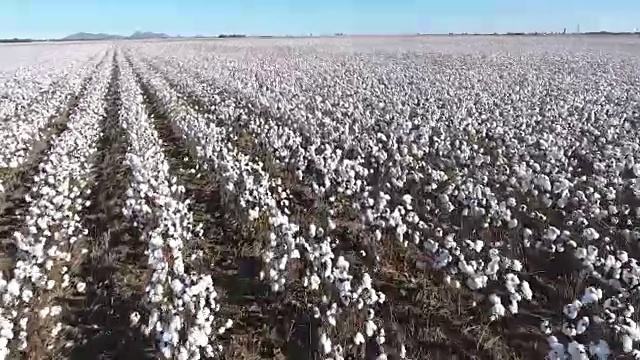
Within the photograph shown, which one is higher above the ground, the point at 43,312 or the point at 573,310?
the point at 573,310

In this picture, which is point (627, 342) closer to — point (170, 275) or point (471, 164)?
point (170, 275)

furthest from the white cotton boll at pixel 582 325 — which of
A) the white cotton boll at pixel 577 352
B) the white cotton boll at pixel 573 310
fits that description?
the white cotton boll at pixel 577 352

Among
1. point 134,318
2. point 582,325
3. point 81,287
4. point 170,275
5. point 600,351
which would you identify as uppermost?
point 600,351

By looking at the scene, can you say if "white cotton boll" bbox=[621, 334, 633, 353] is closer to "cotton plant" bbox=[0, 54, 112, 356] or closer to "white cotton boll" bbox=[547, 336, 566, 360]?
"white cotton boll" bbox=[547, 336, 566, 360]

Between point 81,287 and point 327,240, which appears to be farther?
point 81,287

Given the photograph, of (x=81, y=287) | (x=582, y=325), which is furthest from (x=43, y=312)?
(x=582, y=325)

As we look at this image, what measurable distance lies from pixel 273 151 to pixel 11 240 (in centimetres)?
505

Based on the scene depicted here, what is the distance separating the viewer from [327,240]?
6.22 metres

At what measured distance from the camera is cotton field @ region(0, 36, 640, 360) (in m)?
5.37

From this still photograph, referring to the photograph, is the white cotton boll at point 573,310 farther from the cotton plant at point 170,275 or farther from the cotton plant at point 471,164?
the cotton plant at point 170,275

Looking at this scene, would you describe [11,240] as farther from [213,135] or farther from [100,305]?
[213,135]

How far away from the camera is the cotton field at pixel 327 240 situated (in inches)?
211

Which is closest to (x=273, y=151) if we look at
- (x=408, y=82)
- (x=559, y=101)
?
(x=559, y=101)

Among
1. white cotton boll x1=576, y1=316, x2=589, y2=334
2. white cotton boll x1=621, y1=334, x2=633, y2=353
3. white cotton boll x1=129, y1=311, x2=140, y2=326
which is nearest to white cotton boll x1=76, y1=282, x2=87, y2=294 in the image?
white cotton boll x1=129, y1=311, x2=140, y2=326
